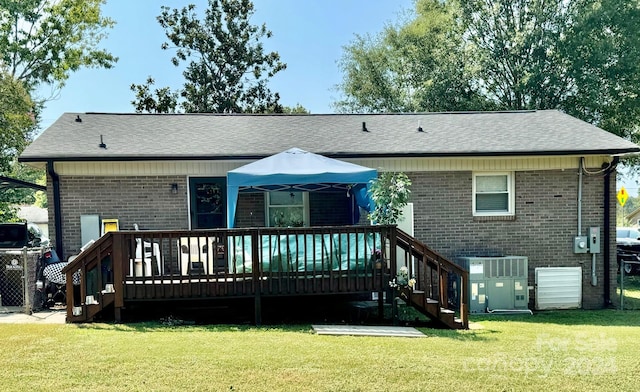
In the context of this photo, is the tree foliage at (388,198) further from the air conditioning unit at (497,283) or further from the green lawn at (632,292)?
the green lawn at (632,292)

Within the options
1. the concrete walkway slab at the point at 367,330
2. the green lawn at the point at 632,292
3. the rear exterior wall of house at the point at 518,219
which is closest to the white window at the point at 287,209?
the rear exterior wall of house at the point at 518,219

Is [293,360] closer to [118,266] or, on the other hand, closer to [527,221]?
[118,266]

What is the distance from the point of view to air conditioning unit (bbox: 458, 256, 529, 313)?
9141mm

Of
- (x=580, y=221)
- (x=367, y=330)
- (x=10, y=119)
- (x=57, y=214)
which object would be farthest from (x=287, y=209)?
(x=10, y=119)

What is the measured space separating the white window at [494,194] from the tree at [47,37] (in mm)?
20543

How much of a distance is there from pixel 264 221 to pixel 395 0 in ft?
68.7

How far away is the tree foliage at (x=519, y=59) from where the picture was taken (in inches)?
659

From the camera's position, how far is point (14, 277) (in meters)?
7.97

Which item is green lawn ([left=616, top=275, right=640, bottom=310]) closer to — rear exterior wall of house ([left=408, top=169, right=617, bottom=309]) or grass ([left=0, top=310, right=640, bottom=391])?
rear exterior wall of house ([left=408, top=169, right=617, bottom=309])

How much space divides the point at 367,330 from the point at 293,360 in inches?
84.7

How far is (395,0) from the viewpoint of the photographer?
26.5 meters

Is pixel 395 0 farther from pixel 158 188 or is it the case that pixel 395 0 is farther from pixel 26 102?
pixel 158 188

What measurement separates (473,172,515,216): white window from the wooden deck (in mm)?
2738

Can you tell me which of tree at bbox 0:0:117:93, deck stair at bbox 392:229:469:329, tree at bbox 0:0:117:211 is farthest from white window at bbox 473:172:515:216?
tree at bbox 0:0:117:93
